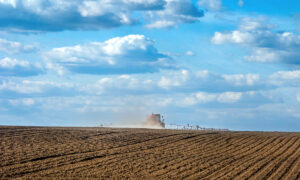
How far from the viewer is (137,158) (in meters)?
29.3

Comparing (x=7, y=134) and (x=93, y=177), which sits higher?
(x=7, y=134)

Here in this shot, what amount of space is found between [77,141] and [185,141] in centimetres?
1009

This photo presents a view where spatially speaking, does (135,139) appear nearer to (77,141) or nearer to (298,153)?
(77,141)

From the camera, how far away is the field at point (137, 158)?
76.9 feet

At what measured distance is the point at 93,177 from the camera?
72.4 feet

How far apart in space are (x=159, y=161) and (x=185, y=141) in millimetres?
14014

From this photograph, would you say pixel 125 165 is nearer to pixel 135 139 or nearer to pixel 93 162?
pixel 93 162

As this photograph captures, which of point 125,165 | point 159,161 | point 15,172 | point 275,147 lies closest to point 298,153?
point 275,147

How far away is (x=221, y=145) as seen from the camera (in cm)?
4072

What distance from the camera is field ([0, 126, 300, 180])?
23438 mm

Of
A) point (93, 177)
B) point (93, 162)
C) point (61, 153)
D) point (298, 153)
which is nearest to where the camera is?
point (93, 177)

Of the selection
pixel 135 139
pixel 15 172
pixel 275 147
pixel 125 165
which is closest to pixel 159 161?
pixel 125 165

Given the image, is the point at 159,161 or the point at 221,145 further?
the point at 221,145

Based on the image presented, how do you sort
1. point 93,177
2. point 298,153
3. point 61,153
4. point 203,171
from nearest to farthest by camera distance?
1. point 93,177
2. point 203,171
3. point 61,153
4. point 298,153
